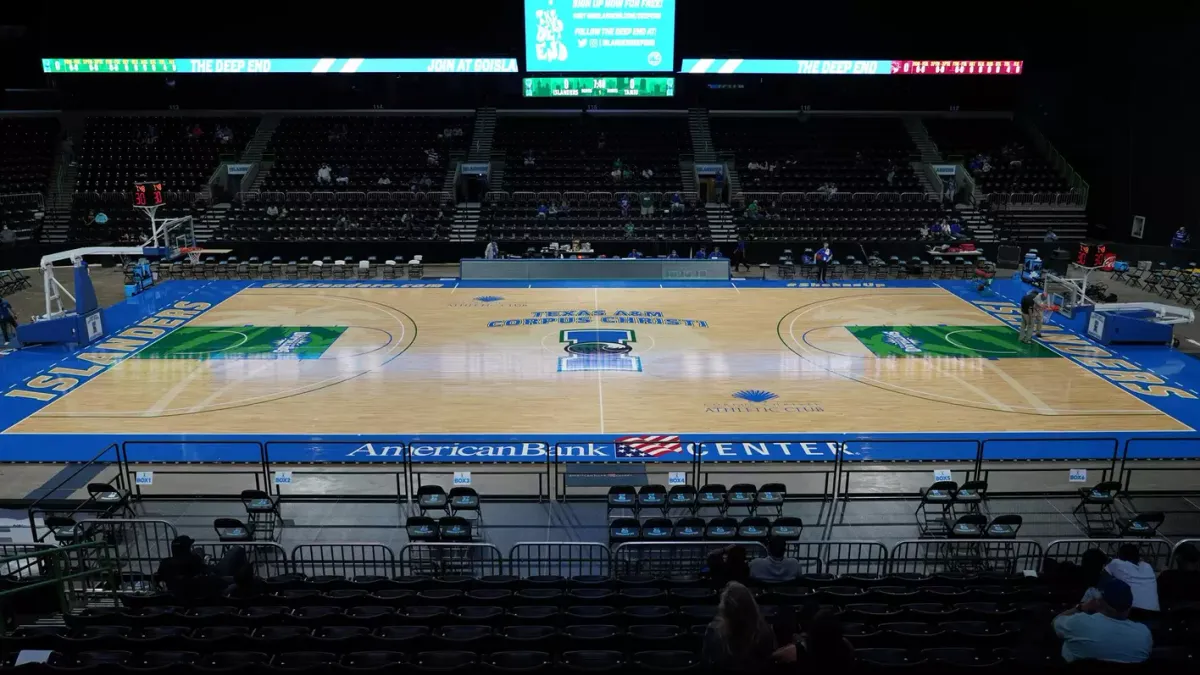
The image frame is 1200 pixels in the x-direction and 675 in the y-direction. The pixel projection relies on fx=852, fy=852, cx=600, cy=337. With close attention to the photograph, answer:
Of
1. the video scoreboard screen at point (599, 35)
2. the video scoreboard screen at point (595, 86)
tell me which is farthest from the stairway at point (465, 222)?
the video scoreboard screen at point (599, 35)

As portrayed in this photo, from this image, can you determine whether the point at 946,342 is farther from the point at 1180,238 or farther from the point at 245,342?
the point at 245,342

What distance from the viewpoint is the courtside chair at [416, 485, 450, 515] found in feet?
40.3

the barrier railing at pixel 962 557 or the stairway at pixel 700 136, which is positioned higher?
the stairway at pixel 700 136

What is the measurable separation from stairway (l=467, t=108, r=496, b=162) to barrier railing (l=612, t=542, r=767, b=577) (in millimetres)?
34018

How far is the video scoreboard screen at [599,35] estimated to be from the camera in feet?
131

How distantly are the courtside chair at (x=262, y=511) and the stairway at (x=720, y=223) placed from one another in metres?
25.0

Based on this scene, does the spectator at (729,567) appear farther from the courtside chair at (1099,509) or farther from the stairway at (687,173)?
the stairway at (687,173)

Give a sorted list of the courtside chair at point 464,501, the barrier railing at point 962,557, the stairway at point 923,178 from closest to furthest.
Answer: the barrier railing at point 962,557 → the courtside chair at point 464,501 → the stairway at point 923,178

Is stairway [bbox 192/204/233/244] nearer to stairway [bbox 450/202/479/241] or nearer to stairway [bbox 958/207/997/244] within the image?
stairway [bbox 450/202/479/241]

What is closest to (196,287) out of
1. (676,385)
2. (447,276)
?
(447,276)

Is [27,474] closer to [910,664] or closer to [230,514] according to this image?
[230,514]

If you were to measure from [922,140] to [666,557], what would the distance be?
39.2 meters

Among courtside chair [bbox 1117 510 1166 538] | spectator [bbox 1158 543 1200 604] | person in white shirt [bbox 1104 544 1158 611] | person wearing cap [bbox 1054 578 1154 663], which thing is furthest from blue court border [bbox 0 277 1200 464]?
person wearing cap [bbox 1054 578 1154 663]

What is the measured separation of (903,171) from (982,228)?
563 centimetres
